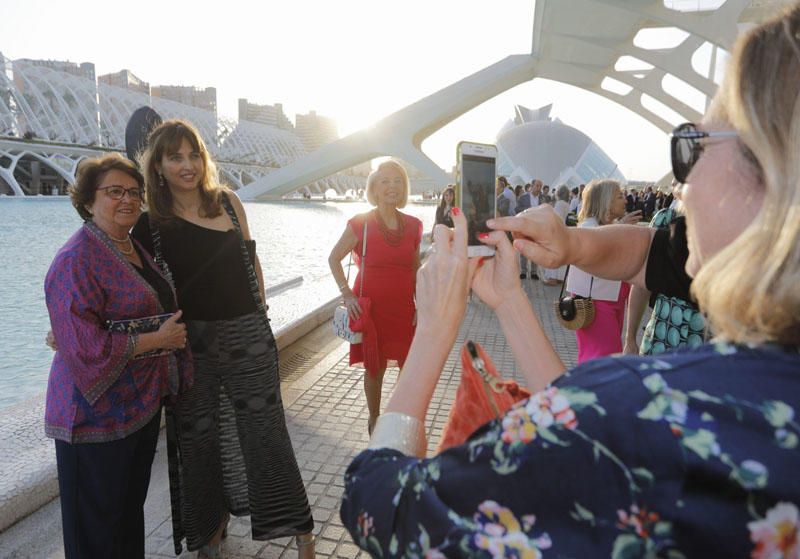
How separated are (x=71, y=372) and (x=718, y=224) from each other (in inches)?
86.1

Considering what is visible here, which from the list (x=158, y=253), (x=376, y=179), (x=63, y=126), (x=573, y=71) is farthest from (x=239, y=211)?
(x=63, y=126)

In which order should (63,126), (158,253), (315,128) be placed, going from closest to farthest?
(158,253) < (63,126) < (315,128)

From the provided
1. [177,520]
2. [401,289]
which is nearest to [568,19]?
[401,289]

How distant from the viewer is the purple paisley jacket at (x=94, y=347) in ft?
6.44

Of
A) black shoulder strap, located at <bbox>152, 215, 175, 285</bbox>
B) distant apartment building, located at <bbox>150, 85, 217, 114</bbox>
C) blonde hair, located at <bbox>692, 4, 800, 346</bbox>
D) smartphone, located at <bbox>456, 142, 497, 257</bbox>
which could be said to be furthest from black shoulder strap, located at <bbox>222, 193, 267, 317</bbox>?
distant apartment building, located at <bbox>150, 85, 217, 114</bbox>

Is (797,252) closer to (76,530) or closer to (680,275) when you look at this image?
(680,275)

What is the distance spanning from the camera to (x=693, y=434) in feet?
1.99

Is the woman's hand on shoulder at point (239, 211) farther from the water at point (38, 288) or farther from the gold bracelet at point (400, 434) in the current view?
the water at point (38, 288)

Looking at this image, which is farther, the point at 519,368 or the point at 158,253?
the point at 158,253

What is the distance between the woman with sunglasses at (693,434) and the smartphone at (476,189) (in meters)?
0.58

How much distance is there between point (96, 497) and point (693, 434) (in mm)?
2190

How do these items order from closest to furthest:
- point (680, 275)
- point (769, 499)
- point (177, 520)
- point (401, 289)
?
point (769, 499) < point (680, 275) < point (177, 520) < point (401, 289)

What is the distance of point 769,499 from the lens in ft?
1.98

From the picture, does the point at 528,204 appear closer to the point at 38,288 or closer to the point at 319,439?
the point at 319,439
